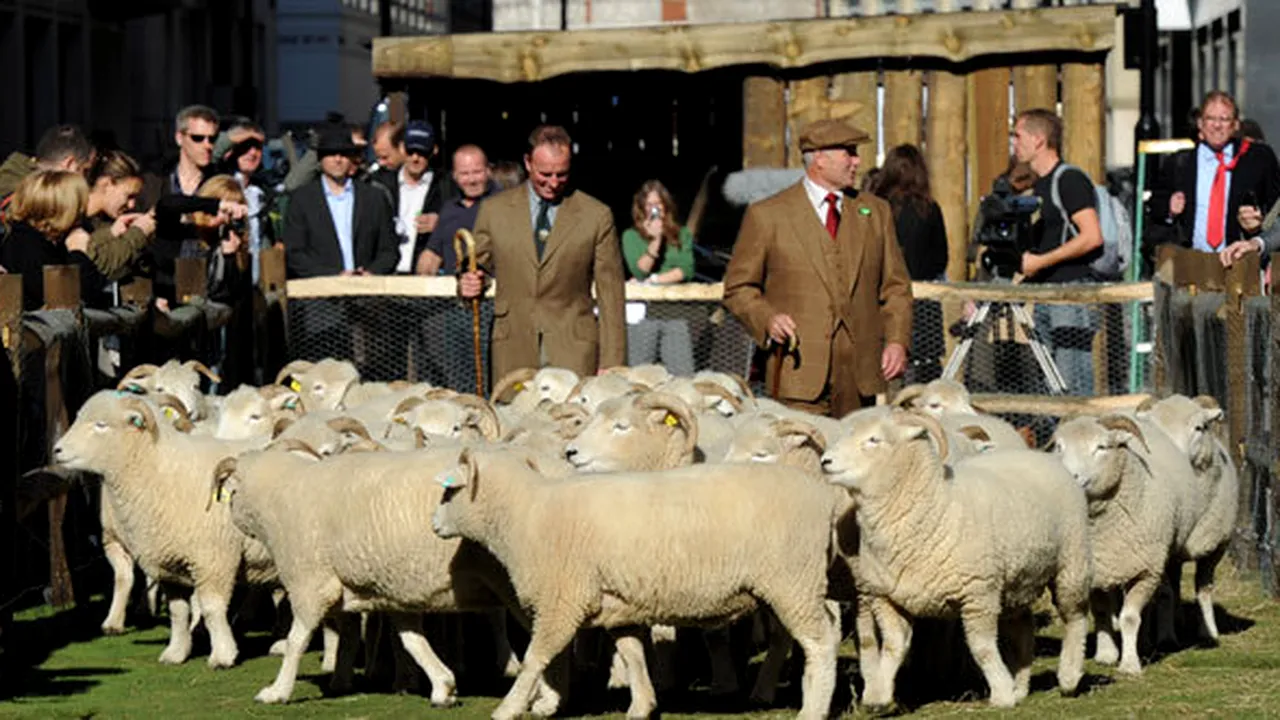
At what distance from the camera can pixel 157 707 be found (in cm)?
1065

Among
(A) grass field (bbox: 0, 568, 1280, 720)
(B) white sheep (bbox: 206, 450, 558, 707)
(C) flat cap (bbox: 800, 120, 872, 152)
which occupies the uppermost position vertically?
(C) flat cap (bbox: 800, 120, 872, 152)

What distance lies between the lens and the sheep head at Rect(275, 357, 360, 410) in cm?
1462

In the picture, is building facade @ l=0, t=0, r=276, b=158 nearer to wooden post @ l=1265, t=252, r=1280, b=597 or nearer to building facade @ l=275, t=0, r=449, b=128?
building facade @ l=275, t=0, r=449, b=128

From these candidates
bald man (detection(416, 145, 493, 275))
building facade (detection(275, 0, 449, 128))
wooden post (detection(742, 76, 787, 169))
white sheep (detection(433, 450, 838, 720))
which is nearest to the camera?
white sheep (detection(433, 450, 838, 720))

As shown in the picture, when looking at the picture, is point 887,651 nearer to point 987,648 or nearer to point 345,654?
point 987,648

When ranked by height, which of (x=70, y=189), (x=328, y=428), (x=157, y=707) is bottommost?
(x=157, y=707)

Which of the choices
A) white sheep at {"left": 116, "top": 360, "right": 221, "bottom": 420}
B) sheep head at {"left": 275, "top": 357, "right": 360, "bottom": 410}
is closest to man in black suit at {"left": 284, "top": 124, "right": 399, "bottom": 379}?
sheep head at {"left": 275, "top": 357, "right": 360, "bottom": 410}

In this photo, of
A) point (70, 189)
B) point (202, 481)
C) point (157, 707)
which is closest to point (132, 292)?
→ point (70, 189)

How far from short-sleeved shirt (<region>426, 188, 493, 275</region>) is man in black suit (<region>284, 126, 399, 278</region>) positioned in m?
0.62

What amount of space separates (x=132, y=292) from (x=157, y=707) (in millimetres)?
4541

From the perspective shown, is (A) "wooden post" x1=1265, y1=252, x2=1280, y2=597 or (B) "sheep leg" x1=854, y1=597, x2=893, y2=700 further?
(A) "wooden post" x1=1265, y1=252, x2=1280, y2=597

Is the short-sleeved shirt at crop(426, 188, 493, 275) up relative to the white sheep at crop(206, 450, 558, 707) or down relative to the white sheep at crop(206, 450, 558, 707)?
up

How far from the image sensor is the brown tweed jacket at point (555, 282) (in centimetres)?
1430

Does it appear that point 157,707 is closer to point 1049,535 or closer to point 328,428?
point 328,428
